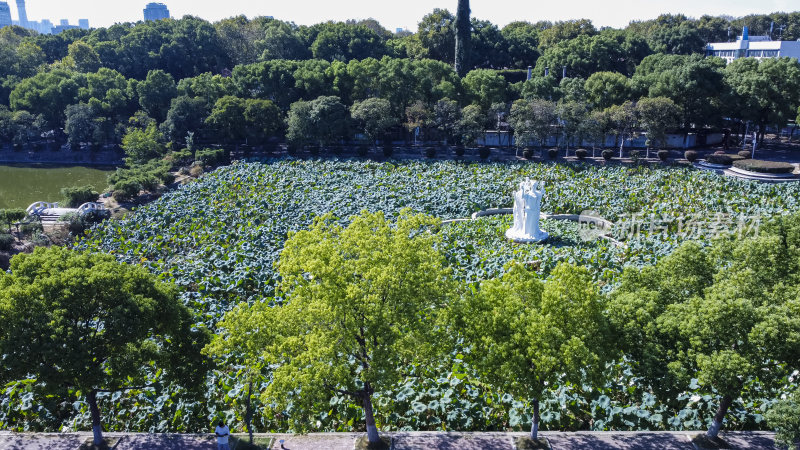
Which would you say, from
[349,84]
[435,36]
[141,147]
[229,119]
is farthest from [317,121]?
[435,36]

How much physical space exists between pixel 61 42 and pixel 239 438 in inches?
3638

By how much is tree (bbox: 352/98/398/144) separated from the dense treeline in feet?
0.73

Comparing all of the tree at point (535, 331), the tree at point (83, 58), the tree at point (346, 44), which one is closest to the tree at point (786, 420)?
the tree at point (535, 331)

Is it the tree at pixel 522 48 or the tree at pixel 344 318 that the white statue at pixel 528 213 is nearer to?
the tree at pixel 344 318

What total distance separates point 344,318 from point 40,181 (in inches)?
2062

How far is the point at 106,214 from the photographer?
36750 millimetres

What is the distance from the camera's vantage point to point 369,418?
13.3 meters

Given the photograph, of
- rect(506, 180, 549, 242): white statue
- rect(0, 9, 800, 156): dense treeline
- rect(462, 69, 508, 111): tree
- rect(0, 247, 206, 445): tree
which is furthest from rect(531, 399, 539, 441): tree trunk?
rect(462, 69, 508, 111): tree

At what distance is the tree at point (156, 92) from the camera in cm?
5931

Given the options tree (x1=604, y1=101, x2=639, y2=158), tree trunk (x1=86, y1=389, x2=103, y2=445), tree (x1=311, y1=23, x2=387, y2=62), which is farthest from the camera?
tree (x1=311, y1=23, x2=387, y2=62)

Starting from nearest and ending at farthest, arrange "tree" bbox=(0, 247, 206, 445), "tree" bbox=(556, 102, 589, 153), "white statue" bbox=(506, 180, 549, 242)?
"tree" bbox=(0, 247, 206, 445) → "white statue" bbox=(506, 180, 549, 242) → "tree" bbox=(556, 102, 589, 153)

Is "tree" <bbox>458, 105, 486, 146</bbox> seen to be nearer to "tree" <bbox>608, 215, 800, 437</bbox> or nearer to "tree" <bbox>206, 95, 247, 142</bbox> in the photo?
"tree" <bbox>206, 95, 247, 142</bbox>

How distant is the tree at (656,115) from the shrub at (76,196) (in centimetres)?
4265

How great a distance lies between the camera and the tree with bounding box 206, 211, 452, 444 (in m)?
11.5
